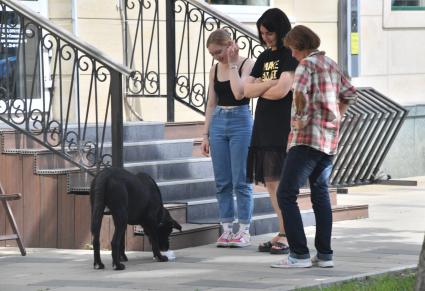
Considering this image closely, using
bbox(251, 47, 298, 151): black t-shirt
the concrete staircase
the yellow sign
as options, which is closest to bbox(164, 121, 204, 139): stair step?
the concrete staircase

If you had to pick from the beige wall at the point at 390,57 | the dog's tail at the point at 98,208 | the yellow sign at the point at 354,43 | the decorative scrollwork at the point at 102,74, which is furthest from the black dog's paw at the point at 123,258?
the beige wall at the point at 390,57

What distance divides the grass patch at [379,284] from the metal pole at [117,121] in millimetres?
2854

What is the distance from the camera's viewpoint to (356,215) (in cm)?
1260

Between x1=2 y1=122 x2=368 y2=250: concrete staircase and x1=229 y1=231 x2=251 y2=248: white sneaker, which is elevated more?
x1=2 y1=122 x2=368 y2=250: concrete staircase

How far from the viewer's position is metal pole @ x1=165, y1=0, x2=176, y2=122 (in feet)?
43.4

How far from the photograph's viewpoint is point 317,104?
9.22m

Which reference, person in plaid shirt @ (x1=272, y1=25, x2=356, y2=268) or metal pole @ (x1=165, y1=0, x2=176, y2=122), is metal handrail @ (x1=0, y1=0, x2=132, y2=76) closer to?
person in plaid shirt @ (x1=272, y1=25, x2=356, y2=268)

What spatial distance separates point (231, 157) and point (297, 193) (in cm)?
137

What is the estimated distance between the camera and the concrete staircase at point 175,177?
1085cm

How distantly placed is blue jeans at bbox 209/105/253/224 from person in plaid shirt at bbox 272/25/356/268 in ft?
3.93

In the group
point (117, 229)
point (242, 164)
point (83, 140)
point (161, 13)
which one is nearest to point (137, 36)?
point (161, 13)

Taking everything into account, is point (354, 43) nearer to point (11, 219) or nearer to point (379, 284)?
point (11, 219)

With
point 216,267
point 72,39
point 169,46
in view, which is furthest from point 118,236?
point 169,46

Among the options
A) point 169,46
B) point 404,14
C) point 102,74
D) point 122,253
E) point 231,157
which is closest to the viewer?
point 122,253
